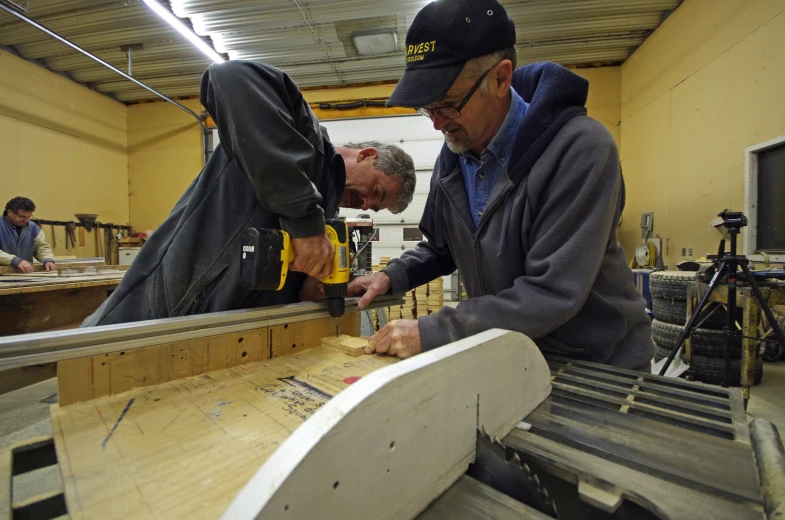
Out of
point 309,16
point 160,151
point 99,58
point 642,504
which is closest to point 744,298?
point 642,504

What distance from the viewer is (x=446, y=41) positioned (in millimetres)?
1185

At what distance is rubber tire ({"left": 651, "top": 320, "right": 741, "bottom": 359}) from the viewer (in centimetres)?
321

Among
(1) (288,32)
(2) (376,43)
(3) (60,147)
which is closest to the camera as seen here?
(1) (288,32)

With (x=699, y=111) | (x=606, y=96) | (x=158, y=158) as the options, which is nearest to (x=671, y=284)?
(x=699, y=111)

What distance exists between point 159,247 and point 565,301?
1.45 metres

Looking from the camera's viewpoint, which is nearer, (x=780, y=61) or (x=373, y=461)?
(x=373, y=461)

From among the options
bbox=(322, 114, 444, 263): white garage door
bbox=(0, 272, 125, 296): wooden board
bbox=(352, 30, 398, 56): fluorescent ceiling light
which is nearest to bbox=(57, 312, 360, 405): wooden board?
bbox=(0, 272, 125, 296): wooden board

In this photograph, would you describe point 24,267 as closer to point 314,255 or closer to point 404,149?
point 314,255

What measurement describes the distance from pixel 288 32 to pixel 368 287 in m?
5.78

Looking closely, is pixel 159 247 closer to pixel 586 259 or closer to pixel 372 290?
pixel 372 290

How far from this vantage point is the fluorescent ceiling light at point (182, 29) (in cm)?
505

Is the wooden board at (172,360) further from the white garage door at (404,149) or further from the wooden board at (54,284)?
the white garage door at (404,149)

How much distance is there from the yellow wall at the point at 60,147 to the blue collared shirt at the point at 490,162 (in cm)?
863

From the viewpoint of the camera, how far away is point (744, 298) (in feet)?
9.45
